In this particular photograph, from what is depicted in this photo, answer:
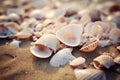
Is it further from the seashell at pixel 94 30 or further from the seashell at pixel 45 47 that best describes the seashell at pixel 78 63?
the seashell at pixel 94 30

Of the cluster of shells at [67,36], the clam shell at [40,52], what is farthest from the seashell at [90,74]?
the clam shell at [40,52]

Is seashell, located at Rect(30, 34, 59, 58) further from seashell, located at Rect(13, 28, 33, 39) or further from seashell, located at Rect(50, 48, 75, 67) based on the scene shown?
seashell, located at Rect(13, 28, 33, 39)

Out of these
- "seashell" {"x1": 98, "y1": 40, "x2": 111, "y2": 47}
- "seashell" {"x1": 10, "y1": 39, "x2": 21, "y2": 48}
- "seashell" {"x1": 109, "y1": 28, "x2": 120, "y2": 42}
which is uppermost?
"seashell" {"x1": 109, "y1": 28, "x2": 120, "y2": 42}

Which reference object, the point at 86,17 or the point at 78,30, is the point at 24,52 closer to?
the point at 78,30

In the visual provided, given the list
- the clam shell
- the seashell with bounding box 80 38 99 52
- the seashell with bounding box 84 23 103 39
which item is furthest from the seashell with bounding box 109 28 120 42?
the clam shell

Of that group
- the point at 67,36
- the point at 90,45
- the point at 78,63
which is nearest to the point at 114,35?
the point at 90,45

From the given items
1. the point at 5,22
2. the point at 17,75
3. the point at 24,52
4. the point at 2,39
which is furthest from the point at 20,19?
the point at 17,75
